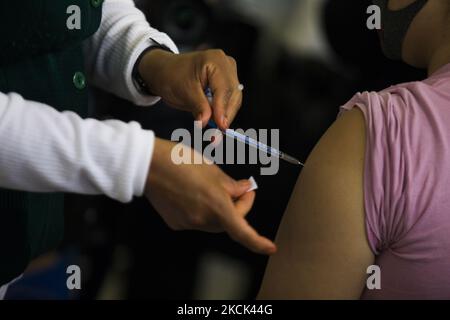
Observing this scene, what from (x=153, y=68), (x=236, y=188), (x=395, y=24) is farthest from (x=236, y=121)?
(x=236, y=188)

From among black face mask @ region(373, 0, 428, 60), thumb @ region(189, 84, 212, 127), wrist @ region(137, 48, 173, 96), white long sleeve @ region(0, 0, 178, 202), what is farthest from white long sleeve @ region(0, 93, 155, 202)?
black face mask @ region(373, 0, 428, 60)

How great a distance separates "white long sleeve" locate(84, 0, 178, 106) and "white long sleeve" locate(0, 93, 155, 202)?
1.01 feet

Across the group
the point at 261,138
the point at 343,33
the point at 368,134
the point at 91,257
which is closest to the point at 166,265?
the point at 91,257

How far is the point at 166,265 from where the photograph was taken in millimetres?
1266

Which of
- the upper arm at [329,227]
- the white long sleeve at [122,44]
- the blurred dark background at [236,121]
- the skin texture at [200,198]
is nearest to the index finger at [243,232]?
the skin texture at [200,198]

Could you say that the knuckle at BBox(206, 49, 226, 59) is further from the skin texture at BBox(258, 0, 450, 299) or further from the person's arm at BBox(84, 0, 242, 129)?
the skin texture at BBox(258, 0, 450, 299)

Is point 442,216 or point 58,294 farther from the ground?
point 442,216

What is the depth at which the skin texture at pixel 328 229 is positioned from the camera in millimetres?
662

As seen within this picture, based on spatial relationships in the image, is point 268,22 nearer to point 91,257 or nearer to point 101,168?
point 91,257

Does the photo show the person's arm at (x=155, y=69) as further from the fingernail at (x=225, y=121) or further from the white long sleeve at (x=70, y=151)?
the white long sleeve at (x=70, y=151)

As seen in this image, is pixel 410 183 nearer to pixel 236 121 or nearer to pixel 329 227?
pixel 329 227

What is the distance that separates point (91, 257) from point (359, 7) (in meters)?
0.80

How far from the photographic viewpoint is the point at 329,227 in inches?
26.3
